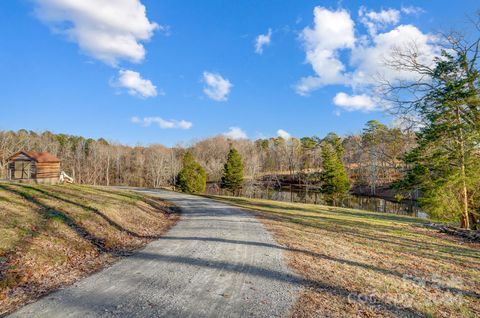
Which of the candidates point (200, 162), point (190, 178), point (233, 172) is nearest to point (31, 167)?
point (190, 178)

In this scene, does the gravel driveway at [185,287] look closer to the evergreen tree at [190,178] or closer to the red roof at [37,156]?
the red roof at [37,156]

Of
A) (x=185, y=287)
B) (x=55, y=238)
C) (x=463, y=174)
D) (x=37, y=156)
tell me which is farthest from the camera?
(x=37, y=156)

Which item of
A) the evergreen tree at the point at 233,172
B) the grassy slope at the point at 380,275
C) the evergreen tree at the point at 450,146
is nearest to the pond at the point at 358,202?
the evergreen tree at the point at 233,172

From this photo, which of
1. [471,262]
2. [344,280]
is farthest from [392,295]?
[471,262]

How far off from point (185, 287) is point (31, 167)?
74.7 feet

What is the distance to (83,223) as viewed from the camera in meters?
9.61

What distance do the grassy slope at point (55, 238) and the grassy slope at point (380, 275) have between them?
4.75 meters

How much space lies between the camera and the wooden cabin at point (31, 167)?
22.0 metres

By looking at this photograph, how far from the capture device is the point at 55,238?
25.5 feet

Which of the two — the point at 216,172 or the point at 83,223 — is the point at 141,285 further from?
the point at 216,172

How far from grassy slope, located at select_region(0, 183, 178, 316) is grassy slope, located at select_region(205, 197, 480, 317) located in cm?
475

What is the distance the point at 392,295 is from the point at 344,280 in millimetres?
933

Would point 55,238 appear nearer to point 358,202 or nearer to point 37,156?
point 37,156

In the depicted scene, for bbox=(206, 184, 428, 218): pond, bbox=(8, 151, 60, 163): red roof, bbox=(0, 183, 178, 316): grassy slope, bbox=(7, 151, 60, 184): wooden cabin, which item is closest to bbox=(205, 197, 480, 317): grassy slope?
bbox=(0, 183, 178, 316): grassy slope
